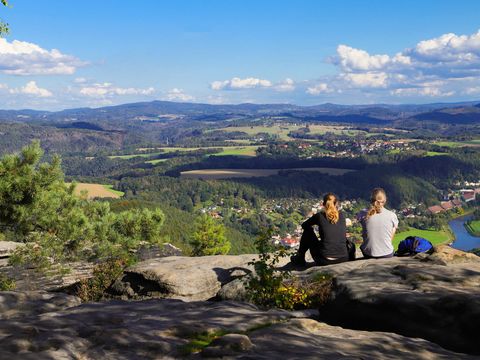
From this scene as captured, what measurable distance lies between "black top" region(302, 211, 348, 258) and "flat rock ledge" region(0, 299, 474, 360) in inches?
151

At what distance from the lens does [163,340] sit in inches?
244

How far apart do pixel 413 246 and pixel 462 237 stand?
132648mm

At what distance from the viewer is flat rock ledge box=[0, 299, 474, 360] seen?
5.66 m

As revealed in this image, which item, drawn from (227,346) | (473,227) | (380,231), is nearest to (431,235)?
(473,227)

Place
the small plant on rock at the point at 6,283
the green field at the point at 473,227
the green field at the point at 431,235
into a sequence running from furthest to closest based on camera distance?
the green field at the point at 473,227
the green field at the point at 431,235
the small plant on rock at the point at 6,283

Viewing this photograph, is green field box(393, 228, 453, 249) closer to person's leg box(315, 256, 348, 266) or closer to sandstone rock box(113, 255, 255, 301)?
sandstone rock box(113, 255, 255, 301)

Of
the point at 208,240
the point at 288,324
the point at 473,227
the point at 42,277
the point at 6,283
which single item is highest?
the point at 288,324

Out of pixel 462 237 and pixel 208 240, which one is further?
pixel 462 237

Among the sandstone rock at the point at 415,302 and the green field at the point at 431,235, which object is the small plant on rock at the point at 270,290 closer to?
the sandstone rock at the point at 415,302

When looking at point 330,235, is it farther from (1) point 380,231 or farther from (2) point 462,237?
(2) point 462,237

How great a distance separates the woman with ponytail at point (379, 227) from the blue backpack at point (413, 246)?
39cm

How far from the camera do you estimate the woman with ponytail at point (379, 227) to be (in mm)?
11492

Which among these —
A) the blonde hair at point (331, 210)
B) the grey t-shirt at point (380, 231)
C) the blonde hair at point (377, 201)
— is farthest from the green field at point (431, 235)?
the blonde hair at point (331, 210)

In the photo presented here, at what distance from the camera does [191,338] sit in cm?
637
